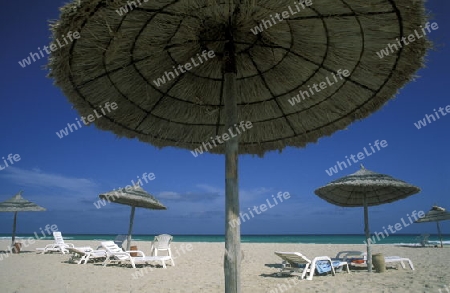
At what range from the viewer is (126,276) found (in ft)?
22.2

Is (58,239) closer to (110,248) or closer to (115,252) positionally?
(110,248)

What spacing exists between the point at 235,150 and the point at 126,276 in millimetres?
5666

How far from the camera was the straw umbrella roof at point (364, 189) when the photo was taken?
754cm

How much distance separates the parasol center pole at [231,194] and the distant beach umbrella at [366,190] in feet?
19.9

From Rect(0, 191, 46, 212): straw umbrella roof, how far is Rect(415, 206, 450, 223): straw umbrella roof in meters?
20.0

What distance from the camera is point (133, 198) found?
1083 centimetres

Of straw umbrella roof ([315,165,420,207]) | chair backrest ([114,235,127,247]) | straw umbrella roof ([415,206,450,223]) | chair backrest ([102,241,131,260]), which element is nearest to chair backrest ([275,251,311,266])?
straw umbrella roof ([315,165,420,207])

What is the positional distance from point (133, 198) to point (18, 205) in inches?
264

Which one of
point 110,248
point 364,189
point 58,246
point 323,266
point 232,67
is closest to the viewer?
point 232,67

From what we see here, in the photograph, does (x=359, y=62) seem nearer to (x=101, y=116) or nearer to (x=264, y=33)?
(x=264, y=33)

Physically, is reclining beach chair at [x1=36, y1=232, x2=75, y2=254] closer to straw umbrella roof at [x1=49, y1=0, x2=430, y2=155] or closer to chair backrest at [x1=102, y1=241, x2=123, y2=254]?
chair backrest at [x1=102, y1=241, x2=123, y2=254]

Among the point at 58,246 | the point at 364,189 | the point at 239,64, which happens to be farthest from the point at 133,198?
the point at 239,64

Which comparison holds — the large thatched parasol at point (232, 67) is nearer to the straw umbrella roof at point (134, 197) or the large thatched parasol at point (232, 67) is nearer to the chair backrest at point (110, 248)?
the chair backrest at point (110, 248)

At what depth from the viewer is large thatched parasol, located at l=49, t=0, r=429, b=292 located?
6.81ft
